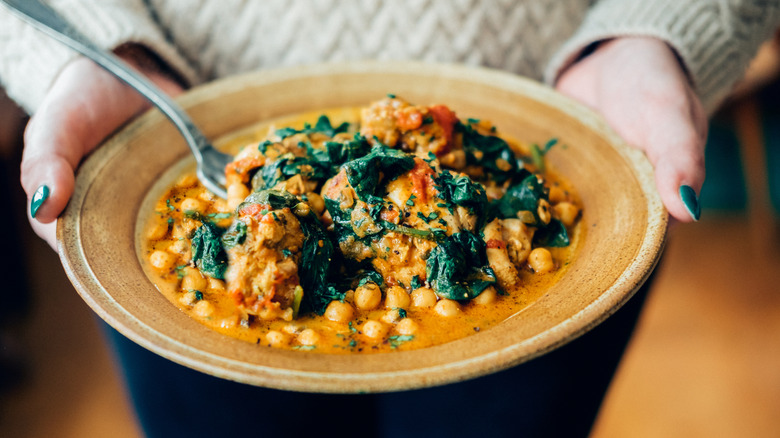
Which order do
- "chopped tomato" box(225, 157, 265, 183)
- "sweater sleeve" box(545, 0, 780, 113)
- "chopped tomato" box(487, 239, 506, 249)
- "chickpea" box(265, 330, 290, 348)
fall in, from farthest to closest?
1. "sweater sleeve" box(545, 0, 780, 113)
2. "chopped tomato" box(225, 157, 265, 183)
3. "chopped tomato" box(487, 239, 506, 249)
4. "chickpea" box(265, 330, 290, 348)

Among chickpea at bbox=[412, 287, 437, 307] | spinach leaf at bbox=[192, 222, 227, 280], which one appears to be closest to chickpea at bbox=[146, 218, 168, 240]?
spinach leaf at bbox=[192, 222, 227, 280]

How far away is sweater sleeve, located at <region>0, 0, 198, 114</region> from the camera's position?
3.99 m

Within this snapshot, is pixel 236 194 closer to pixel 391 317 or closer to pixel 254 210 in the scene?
pixel 254 210

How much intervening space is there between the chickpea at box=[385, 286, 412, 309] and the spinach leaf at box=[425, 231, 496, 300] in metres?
0.15

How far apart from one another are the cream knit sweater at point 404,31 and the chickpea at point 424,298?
7.78ft

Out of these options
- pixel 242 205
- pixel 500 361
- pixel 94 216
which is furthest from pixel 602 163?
pixel 94 216

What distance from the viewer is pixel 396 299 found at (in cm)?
283

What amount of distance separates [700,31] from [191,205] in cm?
349

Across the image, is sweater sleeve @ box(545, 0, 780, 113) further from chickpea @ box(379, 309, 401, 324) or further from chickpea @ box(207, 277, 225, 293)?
chickpea @ box(207, 277, 225, 293)

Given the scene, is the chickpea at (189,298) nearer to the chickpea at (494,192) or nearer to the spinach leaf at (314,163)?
the spinach leaf at (314,163)

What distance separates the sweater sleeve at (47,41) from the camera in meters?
3.99

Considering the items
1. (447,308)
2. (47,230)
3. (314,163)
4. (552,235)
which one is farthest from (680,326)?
(47,230)

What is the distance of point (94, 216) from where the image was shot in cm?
306

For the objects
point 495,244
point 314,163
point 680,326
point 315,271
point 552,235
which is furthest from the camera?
point 680,326
